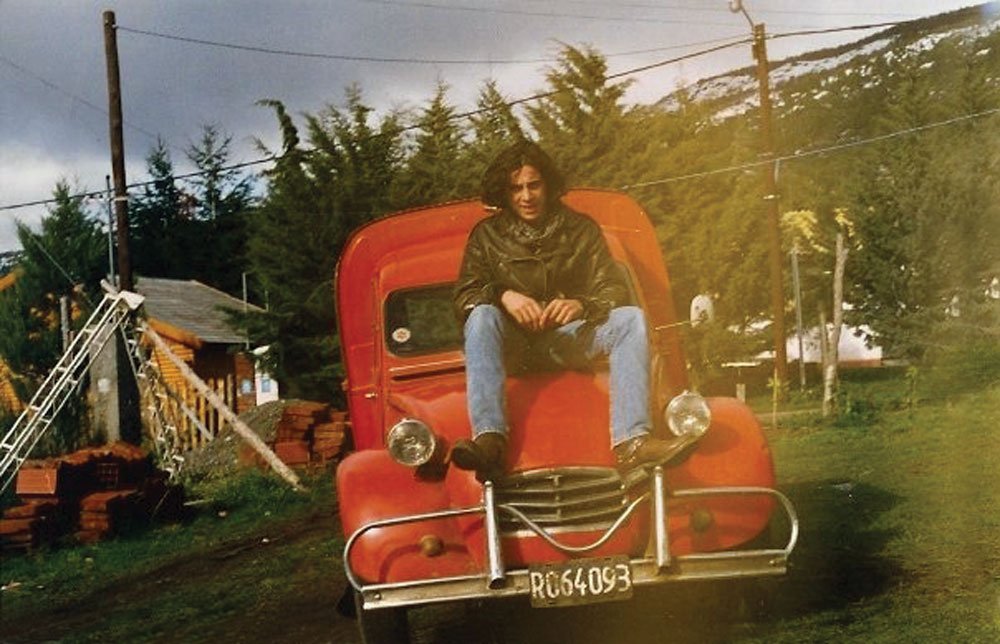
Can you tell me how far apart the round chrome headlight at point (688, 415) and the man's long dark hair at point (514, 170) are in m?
1.15

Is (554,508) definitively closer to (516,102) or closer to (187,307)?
(516,102)

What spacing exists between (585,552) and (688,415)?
0.65 metres

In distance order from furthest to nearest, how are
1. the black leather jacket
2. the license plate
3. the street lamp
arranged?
the street lamp → the black leather jacket → the license plate

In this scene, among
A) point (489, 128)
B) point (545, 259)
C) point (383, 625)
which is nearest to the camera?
point (383, 625)

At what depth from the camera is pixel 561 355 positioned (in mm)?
4504

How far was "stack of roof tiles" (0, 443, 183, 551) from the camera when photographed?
966 centimetres

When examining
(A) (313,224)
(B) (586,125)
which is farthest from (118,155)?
(B) (586,125)

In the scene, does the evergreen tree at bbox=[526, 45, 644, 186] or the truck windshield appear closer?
the truck windshield

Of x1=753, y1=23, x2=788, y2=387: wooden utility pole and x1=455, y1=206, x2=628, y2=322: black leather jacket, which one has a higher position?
x1=753, y1=23, x2=788, y2=387: wooden utility pole

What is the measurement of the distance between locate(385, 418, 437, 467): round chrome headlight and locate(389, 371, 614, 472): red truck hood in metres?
0.19

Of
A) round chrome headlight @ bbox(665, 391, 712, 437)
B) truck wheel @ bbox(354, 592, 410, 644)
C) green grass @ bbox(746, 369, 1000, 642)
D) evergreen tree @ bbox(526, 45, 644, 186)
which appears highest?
evergreen tree @ bbox(526, 45, 644, 186)

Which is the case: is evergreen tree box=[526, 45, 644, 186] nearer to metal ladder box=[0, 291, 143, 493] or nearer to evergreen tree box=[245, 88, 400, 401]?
evergreen tree box=[245, 88, 400, 401]

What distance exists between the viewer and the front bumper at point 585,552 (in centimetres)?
376

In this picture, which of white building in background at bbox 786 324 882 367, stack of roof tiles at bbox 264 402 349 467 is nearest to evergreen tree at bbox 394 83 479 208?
stack of roof tiles at bbox 264 402 349 467
